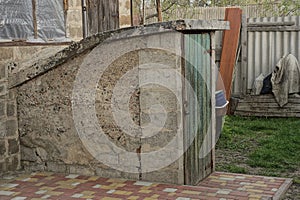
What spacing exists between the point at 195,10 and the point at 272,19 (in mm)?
5666

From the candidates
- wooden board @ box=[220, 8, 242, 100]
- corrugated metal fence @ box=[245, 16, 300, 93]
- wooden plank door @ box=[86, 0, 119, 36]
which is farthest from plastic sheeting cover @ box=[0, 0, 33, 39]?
corrugated metal fence @ box=[245, 16, 300, 93]

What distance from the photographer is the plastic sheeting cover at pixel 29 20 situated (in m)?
7.06

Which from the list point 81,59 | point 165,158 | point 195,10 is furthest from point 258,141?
point 195,10

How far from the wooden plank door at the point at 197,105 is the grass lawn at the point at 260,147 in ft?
2.70

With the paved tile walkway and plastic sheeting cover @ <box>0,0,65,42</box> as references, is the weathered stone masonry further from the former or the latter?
plastic sheeting cover @ <box>0,0,65,42</box>

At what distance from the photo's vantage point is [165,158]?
564 cm

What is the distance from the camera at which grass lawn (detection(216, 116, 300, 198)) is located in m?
6.69

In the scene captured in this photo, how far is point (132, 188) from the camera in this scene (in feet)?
18.2

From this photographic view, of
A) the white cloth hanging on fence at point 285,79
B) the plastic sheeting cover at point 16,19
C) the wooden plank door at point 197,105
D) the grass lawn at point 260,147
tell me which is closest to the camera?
the wooden plank door at point 197,105

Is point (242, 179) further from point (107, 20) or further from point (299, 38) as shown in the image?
point (299, 38)

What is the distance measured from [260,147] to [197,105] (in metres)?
2.50

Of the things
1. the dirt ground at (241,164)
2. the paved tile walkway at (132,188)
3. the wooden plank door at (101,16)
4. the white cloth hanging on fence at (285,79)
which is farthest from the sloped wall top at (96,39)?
the white cloth hanging on fence at (285,79)

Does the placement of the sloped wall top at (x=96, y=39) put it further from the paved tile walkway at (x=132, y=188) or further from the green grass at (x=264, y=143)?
the green grass at (x=264, y=143)

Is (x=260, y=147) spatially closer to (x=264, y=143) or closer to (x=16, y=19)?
(x=264, y=143)
